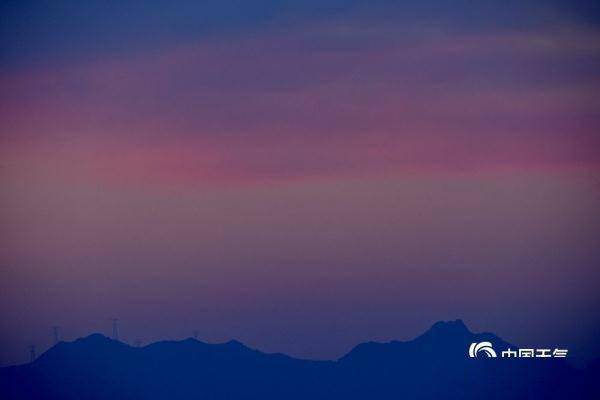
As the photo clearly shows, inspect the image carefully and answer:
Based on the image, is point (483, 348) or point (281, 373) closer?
point (483, 348)

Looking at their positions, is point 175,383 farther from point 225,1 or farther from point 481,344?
point 225,1

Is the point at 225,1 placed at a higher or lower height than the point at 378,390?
higher

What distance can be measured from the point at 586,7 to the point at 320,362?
9.22ft

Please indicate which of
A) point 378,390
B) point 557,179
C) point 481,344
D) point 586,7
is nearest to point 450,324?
point 481,344

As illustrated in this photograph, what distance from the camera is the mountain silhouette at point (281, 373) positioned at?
6.79 meters

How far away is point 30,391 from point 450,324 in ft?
9.04

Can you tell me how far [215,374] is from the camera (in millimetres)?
7031

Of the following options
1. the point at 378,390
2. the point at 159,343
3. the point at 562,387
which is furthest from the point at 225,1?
the point at 562,387

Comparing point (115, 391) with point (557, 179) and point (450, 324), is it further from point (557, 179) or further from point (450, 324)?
point (557, 179)

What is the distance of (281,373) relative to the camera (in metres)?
7.00

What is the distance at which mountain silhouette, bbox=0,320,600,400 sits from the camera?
22.3 feet

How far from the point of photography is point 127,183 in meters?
7.08

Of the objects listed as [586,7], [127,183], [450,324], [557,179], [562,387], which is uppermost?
[586,7]

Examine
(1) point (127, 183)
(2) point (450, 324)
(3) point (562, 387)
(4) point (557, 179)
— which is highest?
(1) point (127, 183)
